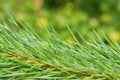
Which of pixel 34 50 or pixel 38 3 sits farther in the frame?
pixel 38 3

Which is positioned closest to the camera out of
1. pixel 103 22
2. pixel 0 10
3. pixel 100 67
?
pixel 100 67

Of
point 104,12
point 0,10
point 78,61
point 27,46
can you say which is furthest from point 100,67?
point 104,12

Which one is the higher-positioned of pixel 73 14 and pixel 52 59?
pixel 73 14

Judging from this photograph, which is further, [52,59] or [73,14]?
[73,14]

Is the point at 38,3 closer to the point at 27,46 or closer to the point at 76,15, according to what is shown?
the point at 76,15
